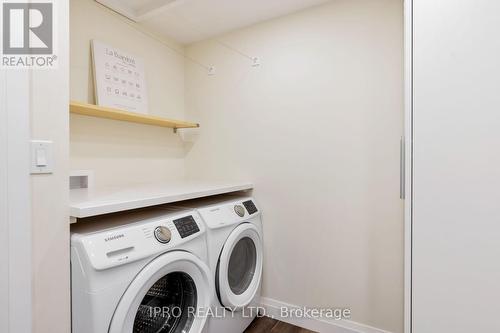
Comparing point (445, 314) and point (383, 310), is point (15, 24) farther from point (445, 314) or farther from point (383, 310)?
point (383, 310)

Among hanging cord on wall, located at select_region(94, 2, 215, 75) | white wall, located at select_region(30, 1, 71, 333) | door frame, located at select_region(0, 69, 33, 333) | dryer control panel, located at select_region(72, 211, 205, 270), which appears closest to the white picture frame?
hanging cord on wall, located at select_region(94, 2, 215, 75)

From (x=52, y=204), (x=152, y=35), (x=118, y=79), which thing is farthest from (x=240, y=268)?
(x=152, y=35)

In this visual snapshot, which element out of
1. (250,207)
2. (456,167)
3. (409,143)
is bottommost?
(250,207)

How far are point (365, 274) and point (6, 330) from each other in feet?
5.79

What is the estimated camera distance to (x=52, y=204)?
0.96 metres

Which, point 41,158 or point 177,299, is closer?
point 41,158

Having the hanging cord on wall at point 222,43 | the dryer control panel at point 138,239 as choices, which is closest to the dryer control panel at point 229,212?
the dryer control panel at point 138,239

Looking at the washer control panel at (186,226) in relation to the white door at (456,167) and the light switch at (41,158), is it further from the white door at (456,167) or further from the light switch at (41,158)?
the white door at (456,167)

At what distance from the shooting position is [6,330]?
877 mm

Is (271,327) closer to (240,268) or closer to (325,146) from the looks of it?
(240,268)

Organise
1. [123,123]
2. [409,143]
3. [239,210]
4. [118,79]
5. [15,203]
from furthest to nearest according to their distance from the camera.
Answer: [123,123] < [118,79] < [239,210] < [409,143] < [15,203]

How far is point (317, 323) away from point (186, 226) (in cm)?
124

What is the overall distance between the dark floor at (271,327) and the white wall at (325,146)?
17cm

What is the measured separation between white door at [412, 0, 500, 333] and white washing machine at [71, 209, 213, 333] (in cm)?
101
